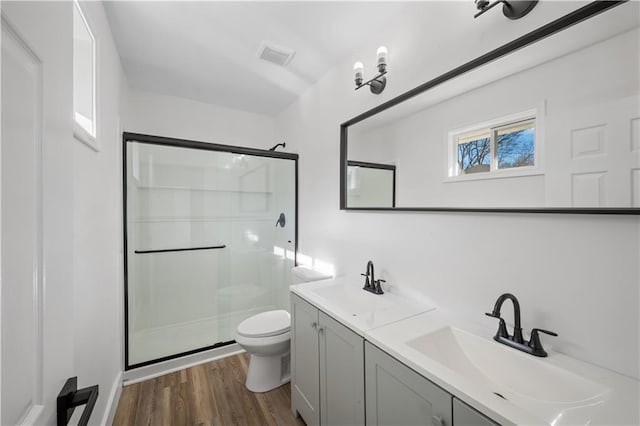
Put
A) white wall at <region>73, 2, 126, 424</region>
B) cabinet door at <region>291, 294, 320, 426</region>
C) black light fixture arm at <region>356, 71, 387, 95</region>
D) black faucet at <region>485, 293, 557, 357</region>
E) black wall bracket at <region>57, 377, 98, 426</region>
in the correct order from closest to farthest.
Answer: black wall bracket at <region>57, 377, 98, 426</region> → black faucet at <region>485, 293, 557, 357</region> → white wall at <region>73, 2, 126, 424</region> → cabinet door at <region>291, 294, 320, 426</region> → black light fixture arm at <region>356, 71, 387, 95</region>

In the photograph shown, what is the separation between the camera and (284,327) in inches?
78.2

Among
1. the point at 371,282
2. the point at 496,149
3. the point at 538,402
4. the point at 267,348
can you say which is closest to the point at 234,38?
the point at 496,149

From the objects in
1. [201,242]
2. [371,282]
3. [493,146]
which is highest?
[493,146]

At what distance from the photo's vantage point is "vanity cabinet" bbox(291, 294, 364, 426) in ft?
3.92

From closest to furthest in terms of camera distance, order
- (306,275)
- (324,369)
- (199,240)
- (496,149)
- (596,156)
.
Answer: (596,156) → (496,149) → (324,369) → (306,275) → (199,240)

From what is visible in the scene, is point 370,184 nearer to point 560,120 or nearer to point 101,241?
point 560,120

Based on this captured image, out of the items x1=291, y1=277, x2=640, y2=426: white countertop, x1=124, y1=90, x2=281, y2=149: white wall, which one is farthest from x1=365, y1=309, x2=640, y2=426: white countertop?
x1=124, y1=90, x2=281, y2=149: white wall

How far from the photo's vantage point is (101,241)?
4.88 ft

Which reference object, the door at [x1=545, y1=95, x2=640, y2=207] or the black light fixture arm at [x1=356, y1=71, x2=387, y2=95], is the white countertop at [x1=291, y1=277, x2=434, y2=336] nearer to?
the door at [x1=545, y1=95, x2=640, y2=207]

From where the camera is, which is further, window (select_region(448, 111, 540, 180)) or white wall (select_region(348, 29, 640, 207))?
window (select_region(448, 111, 540, 180))

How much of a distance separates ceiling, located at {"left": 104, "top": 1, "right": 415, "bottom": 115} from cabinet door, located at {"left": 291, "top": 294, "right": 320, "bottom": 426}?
1806mm

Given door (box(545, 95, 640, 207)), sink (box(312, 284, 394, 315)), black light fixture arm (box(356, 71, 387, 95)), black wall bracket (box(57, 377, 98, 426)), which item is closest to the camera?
black wall bracket (box(57, 377, 98, 426))

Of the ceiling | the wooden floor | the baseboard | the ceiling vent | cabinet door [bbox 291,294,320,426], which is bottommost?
the wooden floor

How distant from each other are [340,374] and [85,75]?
1984 mm
